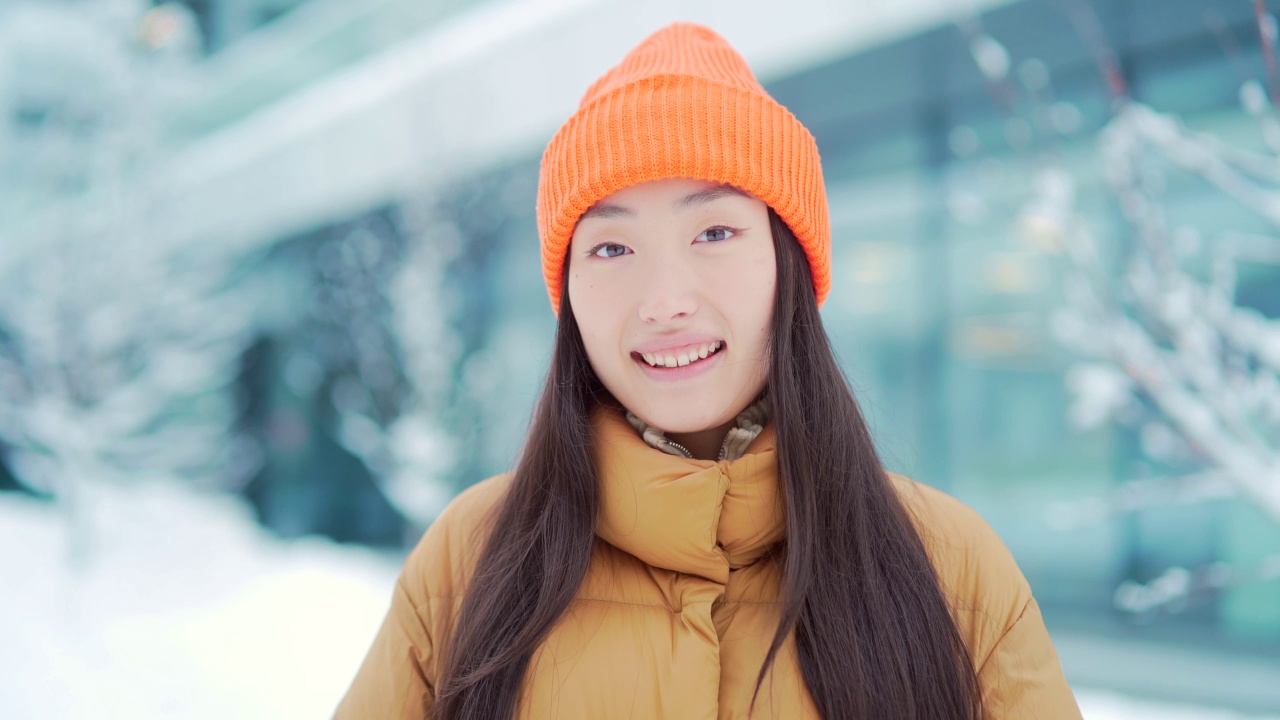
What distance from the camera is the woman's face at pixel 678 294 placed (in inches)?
43.0

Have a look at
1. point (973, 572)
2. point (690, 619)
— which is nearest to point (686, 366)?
point (690, 619)

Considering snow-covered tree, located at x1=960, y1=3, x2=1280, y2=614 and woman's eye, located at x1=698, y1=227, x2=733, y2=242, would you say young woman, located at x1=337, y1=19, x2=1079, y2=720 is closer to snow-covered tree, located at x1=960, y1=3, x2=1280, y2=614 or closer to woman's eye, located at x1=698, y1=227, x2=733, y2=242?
woman's eye, located at x1=698, y1=227, x2=733, y2=242

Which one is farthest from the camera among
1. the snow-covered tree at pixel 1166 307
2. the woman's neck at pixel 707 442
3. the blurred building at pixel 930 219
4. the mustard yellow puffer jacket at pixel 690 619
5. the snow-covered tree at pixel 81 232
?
the snow-covered tree at pixel 81 232

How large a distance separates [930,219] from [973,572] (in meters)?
3.26

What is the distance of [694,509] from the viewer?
104cm

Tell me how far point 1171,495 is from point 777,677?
250 cm

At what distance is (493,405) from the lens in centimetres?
540

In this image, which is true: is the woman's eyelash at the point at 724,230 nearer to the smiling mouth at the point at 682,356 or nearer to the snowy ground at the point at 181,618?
the smiling mouth at the point at 682,356

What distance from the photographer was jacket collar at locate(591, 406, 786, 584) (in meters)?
1.04

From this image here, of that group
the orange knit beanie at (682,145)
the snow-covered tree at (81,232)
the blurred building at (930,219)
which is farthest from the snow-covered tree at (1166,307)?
the snow-covered tree at (81,232)

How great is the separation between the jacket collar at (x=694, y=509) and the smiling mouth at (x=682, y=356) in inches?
5.1

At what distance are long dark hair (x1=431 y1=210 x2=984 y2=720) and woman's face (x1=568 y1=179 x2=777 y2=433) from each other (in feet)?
0.21

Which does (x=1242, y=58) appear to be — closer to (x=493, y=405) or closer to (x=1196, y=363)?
(x=1196, y=363)

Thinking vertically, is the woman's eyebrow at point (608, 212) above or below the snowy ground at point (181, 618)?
above
